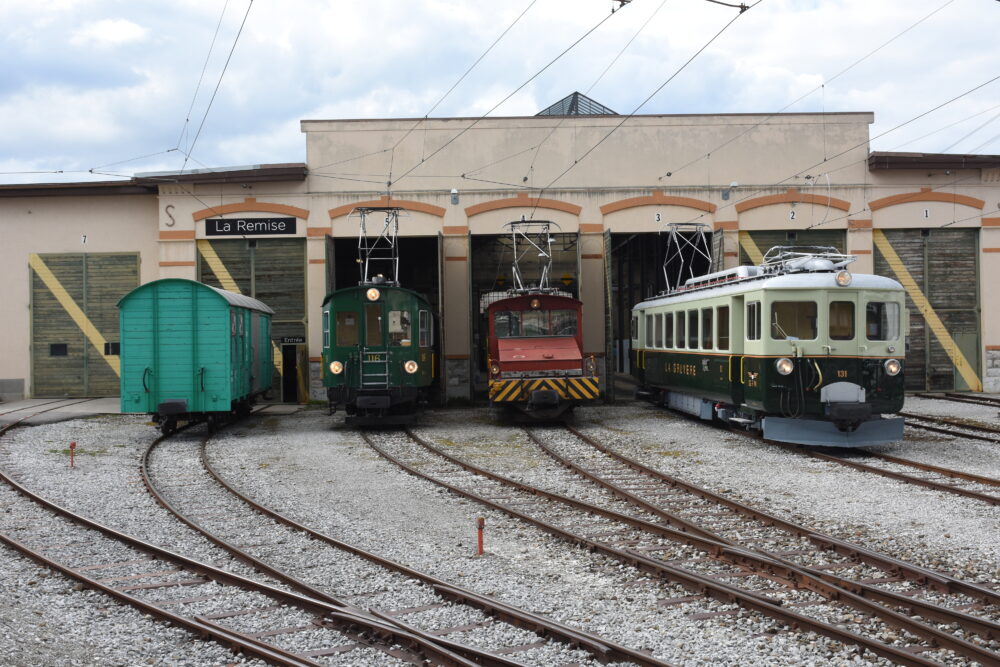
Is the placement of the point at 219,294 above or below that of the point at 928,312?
above

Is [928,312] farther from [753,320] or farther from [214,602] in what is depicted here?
[214,602]

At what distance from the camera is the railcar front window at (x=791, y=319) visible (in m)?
13.9

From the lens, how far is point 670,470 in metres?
12.5

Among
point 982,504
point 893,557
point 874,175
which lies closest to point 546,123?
point 874,175

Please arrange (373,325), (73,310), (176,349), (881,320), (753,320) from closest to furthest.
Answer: (881,320), (753,320), (176,349), (373,325), (73,310)

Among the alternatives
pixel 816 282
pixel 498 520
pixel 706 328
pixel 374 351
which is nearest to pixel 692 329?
pixel 706 328

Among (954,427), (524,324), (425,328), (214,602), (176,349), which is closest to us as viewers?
(214,602)

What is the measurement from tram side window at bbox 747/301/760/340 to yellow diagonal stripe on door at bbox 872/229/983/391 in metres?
13.2

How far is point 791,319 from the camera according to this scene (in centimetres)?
1391

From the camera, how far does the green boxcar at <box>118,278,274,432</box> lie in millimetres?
16656

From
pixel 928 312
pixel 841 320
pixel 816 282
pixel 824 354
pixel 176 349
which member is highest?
pixel 816 282

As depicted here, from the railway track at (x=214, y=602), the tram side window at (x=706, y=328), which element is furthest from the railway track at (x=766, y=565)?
A: the tram side window at (x=706, y=328)

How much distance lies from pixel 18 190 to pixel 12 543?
21505 millimetres

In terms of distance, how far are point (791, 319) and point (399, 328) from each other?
27.1 ft
